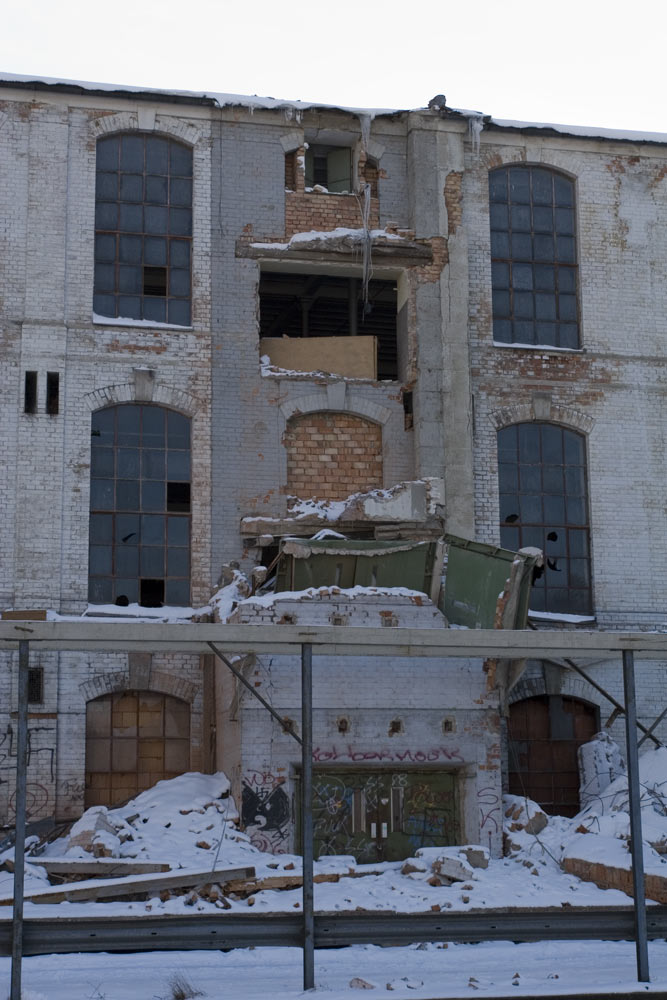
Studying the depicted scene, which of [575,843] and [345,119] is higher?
[345,119]

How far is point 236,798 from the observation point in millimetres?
18234

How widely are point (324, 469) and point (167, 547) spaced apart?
9.76 feet

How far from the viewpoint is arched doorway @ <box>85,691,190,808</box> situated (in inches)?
802

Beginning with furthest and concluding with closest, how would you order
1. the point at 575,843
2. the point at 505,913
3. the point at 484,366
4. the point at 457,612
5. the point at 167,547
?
the point at 484,366
the point at 167,547
the point at 457,612
the point at 575,843
the point at 505,913

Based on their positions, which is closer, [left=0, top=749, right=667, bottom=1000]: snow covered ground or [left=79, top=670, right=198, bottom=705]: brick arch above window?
[left=0, top=749, right=667, bottom=1000]: snow covered ground

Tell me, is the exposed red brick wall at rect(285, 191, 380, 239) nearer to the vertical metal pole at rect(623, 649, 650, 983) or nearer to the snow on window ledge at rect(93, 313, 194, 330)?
the snow on window ledge at rect(93, 313, 194, 330)

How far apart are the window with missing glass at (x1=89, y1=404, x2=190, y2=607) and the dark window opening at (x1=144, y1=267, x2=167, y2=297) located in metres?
2.07

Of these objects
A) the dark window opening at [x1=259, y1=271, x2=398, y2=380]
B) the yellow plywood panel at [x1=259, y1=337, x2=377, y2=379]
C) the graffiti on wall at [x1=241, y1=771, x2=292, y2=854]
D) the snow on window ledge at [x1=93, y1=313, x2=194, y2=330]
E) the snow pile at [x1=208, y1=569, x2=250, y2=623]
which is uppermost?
the dark window opening at [x1=259, y1=271, x2=398, y2=380]

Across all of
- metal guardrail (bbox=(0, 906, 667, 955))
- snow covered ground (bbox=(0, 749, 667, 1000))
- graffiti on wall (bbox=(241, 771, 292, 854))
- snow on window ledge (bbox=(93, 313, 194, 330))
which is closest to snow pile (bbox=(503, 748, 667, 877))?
snow covered ground (bbox=(0, 749, 667, 1000))

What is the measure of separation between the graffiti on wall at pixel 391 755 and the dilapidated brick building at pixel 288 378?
2576mm

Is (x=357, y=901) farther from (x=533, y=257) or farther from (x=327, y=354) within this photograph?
(x=533, y=257)

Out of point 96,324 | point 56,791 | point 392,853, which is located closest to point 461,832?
point 392,853

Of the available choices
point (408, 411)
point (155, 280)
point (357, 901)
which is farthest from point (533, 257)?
point (357, 901)

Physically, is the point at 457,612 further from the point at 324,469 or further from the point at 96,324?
the point at 96,324
